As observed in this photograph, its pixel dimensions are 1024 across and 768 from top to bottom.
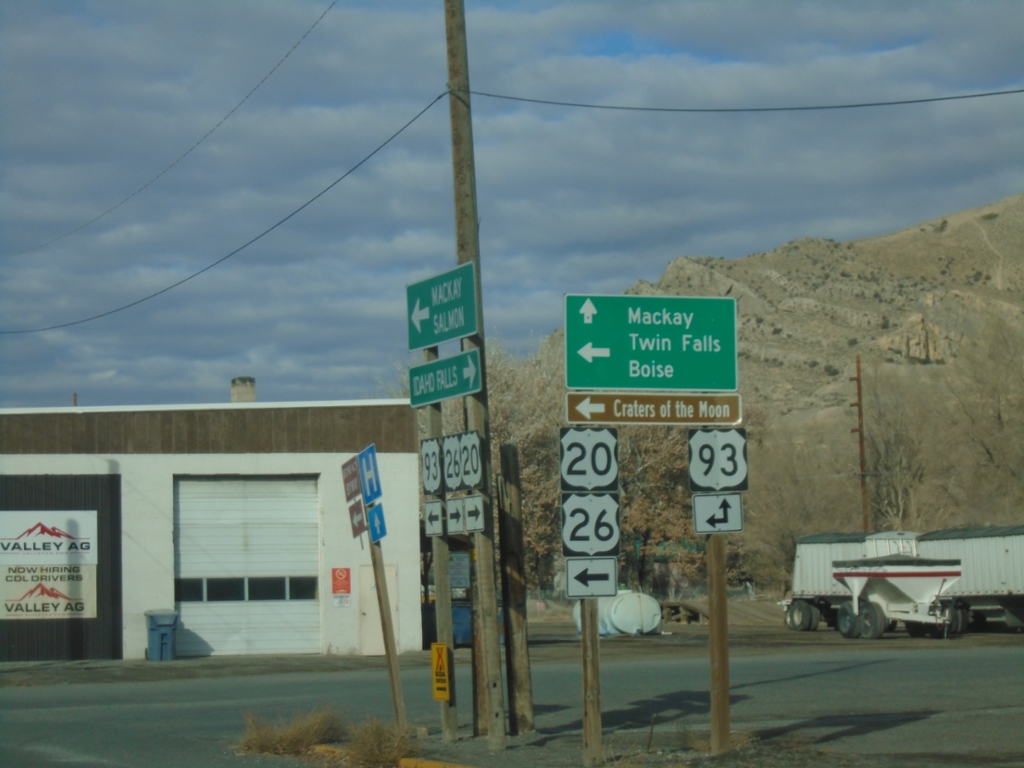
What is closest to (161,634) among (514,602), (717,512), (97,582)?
(97,582)

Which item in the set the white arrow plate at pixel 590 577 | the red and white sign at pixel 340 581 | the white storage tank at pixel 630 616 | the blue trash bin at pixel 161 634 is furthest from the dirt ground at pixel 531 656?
the white arrow plate at pixel 590 577

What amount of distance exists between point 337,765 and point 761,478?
186 ft

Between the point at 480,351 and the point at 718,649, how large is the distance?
3.72 m

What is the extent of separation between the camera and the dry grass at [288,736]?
12.2 metres

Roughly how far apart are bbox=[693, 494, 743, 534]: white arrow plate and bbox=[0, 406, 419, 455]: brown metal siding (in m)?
19.9

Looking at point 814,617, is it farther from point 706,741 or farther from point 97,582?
point 706,741

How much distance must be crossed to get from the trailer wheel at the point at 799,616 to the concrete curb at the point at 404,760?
99.0 feet

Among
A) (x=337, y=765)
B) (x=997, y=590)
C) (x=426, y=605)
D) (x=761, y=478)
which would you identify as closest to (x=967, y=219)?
(x=761, y=478)

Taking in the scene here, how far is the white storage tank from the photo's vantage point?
3769cm

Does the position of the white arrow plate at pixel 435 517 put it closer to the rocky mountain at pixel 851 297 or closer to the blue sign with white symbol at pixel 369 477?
the blue sign with white symbol at pixel 369 477

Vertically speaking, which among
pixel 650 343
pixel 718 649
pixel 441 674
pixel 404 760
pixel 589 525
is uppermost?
pixel 650 343

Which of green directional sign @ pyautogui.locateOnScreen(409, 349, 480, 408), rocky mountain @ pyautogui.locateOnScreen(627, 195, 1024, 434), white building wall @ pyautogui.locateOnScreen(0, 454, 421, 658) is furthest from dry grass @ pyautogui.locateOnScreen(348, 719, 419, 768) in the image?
rocky mountain @ pyautogui.locateOnScreen(627, 195, 1024, 434)

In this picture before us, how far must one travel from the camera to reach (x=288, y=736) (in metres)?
12.2

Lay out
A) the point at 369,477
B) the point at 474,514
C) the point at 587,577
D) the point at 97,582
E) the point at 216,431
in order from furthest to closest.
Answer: the point at 216,431 < the point at 97,582 < the point at 369,477 < the point at 474,514 < the point at 587,577
